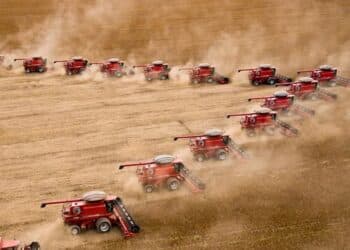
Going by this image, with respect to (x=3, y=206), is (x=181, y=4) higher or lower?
higher

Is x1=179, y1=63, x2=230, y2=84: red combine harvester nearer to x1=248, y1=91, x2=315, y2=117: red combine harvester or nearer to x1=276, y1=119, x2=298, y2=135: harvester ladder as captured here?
x1=248, y1=91, x2=315, y2=117: red combine harvester

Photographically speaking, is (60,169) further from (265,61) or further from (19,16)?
(19,16)

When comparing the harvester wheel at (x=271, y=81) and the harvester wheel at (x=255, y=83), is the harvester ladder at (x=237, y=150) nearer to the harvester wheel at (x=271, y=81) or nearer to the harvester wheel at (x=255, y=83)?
the harvester wheel at (x=255, y=83)

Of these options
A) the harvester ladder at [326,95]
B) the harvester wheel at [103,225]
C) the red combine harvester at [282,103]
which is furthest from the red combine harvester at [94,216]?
the harvester ladder at [326,95]

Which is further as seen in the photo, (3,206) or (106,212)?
(3,206)

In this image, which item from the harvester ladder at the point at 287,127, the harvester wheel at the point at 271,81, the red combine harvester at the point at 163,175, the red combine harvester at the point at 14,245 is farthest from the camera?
the harvester wheel at the point at 271,81

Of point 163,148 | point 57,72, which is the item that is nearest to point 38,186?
point 163,148

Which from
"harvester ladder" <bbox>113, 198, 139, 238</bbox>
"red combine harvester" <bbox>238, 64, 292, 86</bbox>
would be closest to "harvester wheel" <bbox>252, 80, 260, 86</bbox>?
"red combine harvester" <bbox>238, 64, 292, 86</bbox>
